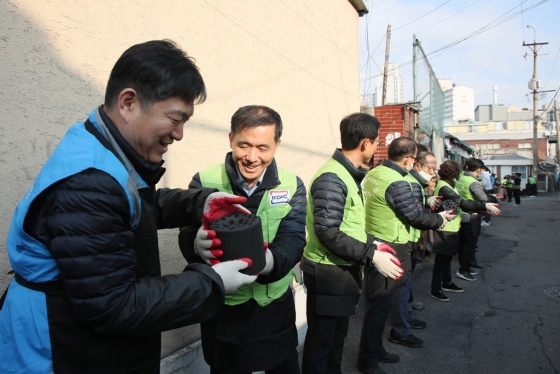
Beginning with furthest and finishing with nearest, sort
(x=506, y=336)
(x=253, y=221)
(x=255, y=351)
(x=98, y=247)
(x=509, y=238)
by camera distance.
→ (x=509, y=238), (x=506, y=336), (x=255, y=351), (x=253, y=221), (x=98, y=247)

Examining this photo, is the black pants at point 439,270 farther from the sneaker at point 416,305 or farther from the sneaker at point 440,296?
the sneaker at point 416,305

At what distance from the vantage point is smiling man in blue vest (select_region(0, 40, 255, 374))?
3.41 ft

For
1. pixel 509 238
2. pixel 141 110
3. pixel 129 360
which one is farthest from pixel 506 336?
pixel 509 238

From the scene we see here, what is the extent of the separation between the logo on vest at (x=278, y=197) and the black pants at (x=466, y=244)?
4986 millimetres

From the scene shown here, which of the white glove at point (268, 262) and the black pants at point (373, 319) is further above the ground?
the white glove at point (268, 262)

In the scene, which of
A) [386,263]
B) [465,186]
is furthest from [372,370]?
[465,186]

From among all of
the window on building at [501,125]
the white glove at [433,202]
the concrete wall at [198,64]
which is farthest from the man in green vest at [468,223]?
the window on building at [501,125]

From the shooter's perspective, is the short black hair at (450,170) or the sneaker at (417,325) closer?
the sneaker at (417,325)

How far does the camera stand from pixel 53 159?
1.11 metres

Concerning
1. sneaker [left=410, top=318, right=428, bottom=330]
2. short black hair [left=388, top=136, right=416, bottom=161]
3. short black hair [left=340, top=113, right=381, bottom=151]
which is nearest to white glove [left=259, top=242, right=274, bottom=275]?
short black hair [left=340, top=113, right=381, bottom=151]

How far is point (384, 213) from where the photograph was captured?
3.57 metres

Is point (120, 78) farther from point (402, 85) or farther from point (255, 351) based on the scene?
point (402, 85)

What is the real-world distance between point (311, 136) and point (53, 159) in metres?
3.81

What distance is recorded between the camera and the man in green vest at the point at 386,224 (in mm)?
3338
